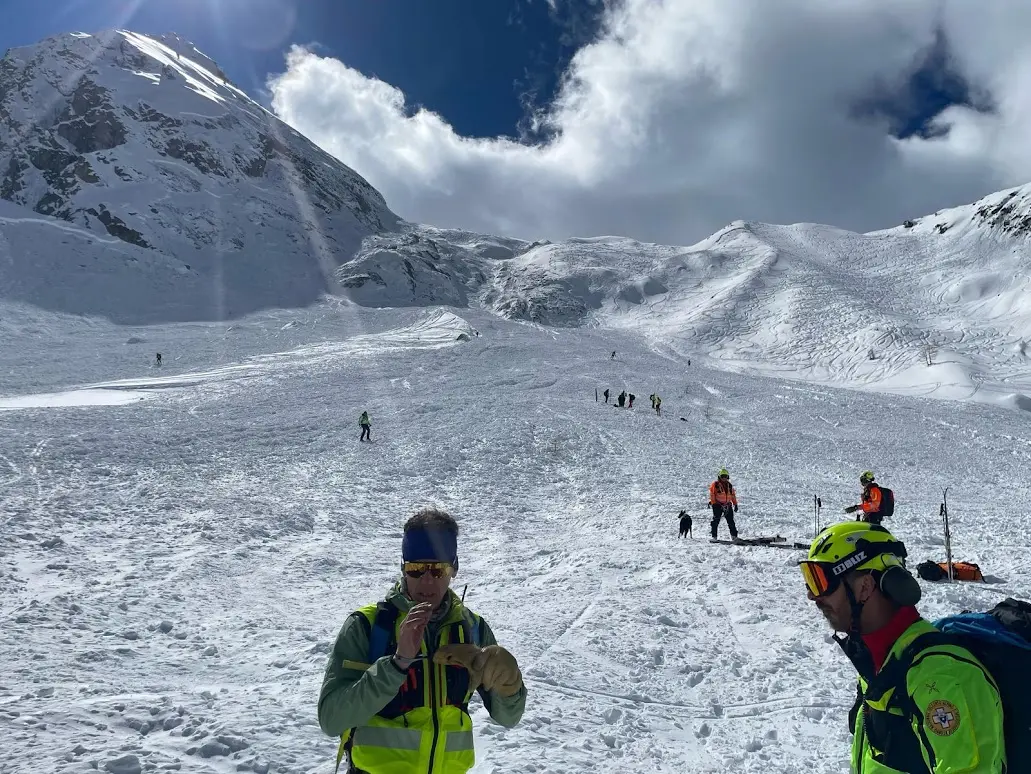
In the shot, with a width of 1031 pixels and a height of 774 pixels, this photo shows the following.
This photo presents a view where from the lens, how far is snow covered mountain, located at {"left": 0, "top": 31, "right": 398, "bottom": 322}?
91.3 meters

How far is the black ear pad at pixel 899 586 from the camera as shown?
2859 mm

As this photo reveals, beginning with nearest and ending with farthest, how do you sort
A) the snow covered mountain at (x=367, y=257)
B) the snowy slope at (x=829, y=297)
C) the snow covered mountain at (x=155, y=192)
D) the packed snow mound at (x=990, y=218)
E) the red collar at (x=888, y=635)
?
the red collar at (x=888, y=635)
the snowy slope at (x=829, y=297)
the snow covered mountain at (x=367, y=257)
the snow covered mountain at (x=155, y=192)
the packed snow mound at (x=990, y=218)

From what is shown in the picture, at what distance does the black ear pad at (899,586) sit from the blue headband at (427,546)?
2.00 metres

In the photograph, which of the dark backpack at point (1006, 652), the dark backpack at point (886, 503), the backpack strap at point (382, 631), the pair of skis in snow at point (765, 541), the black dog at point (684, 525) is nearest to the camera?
the dark backpack at point (1006, 652)

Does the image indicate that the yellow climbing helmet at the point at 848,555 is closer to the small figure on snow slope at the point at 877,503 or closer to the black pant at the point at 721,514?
the small figure on snow slope at the point at 877,503

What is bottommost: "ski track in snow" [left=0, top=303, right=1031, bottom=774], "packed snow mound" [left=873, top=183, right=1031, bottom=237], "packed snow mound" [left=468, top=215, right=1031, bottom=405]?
"ski track in snow" [left=0, top=303, right=1031, bottom=774]

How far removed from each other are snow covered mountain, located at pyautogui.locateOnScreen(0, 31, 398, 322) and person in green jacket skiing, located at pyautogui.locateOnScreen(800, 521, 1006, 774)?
297ft

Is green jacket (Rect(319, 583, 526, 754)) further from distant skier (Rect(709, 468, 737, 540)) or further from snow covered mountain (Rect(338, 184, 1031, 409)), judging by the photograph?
snow covered mountain (Rect(338, 184, 1031, 409))

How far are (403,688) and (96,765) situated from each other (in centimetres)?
385

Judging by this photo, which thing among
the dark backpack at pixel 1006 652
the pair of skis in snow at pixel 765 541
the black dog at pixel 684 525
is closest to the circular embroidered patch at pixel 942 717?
the dark backpack at pixel 1006 652

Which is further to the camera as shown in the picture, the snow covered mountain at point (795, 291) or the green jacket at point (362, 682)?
the snow covered mountain at point (795, 291)

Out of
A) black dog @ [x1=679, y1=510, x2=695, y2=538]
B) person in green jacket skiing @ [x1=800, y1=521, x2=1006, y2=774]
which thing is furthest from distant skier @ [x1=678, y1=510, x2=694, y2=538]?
person in green jacket skiing @ [x1=800, y1=521, x2=1006, y2=774]

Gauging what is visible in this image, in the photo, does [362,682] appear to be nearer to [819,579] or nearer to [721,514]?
[819,579]

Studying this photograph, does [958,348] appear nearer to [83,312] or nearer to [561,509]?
[561,509]
